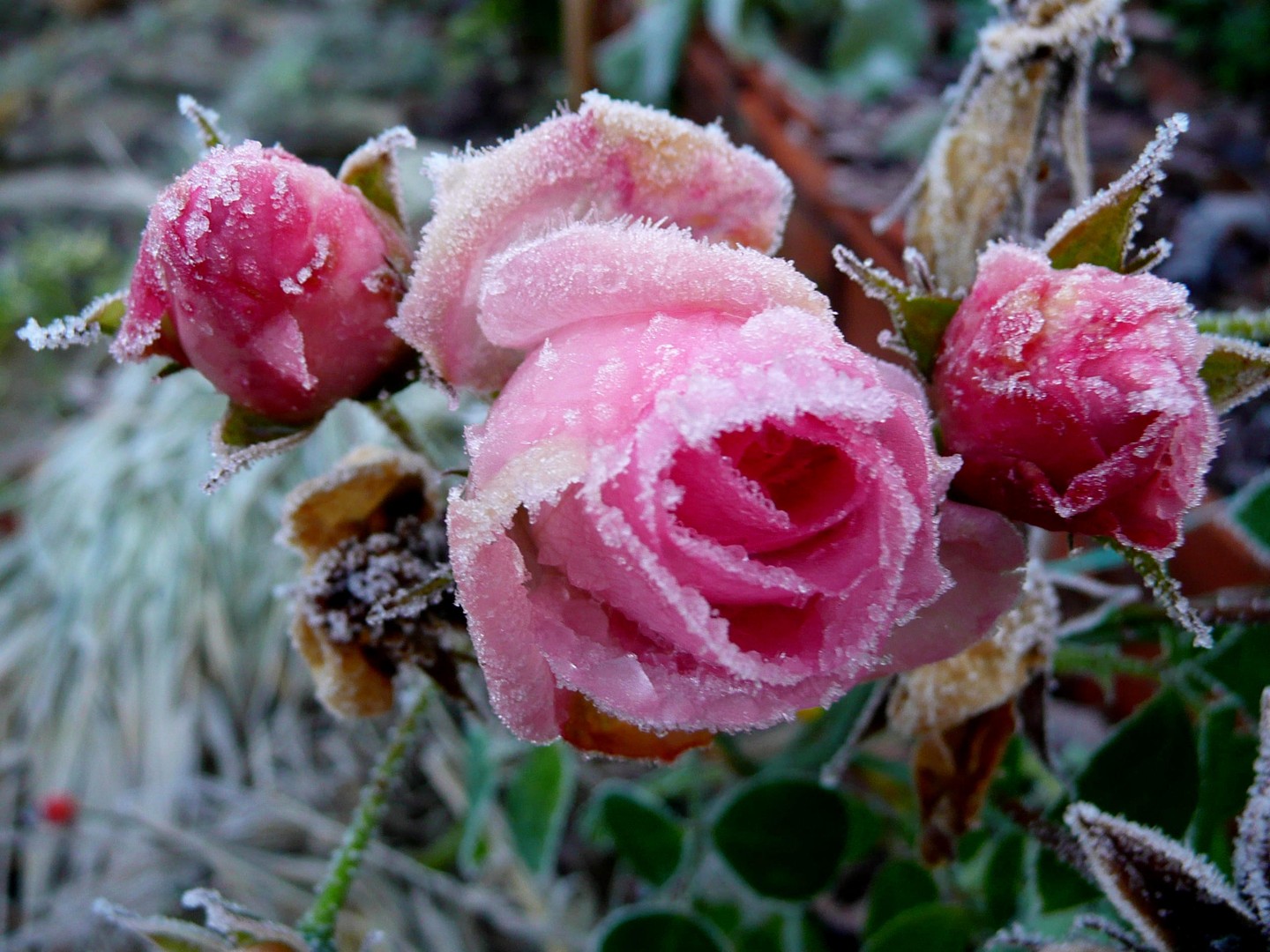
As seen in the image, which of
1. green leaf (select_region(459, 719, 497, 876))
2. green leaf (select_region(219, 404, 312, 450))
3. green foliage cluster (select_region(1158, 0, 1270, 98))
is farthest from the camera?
green foliage cluster (select_region(1158, 0, 1270, 98))

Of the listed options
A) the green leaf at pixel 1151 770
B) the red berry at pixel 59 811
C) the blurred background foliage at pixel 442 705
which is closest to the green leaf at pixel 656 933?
the blurred background foliage at pixel 442 705

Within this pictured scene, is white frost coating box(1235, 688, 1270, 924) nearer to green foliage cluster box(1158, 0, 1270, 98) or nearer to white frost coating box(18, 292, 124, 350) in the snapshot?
white frost coating box(18, 292, 124, 350)

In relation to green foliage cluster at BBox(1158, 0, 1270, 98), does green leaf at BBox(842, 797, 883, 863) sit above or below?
below

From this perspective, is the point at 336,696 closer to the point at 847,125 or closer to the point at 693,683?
the point at 693,683

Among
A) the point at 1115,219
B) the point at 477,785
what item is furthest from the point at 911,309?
the point at 477,785

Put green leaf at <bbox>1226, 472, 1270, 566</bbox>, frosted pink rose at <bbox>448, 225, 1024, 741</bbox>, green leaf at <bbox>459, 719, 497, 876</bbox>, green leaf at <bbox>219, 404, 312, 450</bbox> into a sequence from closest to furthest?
frosted pink rose at <bbox>448, 225, 1024, 741</bbox>, green leaf at <bbox>219, 404, 312, 450</bbox>, green leaf at <bbox>1226, 472, 1270, 566</bbox>, green leaf at <bbox>459, 719, 497, 876</bbox>

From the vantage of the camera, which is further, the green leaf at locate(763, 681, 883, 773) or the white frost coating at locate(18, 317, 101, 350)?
the green leaf at locate(763, 681, 883, 773)

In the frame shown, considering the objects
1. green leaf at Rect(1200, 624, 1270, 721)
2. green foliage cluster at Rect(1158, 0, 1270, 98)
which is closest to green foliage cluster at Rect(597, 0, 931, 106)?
green foliage cluster at Rect(1158, 0, 1270, 98)

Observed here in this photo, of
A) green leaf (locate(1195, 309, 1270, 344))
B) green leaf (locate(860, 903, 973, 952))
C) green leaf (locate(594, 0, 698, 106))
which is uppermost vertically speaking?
green leaf (locate(594, 0, 698, 106))
